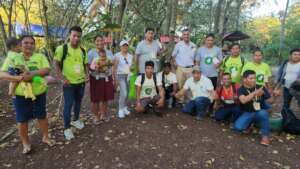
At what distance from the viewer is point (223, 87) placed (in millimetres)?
5879

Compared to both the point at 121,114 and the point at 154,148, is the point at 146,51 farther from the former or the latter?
the point at 154,148

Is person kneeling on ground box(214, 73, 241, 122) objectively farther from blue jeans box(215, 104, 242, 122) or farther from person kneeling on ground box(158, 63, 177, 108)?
person kneeling on ground box(158, 63, 177, 108)

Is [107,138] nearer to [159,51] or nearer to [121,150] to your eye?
[121,150]

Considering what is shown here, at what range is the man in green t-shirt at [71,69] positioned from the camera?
15.3 ft

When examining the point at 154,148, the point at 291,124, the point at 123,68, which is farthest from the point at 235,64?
the point at 154,148

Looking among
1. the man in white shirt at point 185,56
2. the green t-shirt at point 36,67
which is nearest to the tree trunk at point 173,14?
the man in white shirt at point 185,56

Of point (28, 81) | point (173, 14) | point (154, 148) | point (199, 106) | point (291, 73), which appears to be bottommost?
point (154, 148)

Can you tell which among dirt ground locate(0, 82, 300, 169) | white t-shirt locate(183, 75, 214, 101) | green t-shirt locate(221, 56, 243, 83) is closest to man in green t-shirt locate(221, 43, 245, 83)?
green t-shirt locate(221, 56, 243, 83)

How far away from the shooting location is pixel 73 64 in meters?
4.79

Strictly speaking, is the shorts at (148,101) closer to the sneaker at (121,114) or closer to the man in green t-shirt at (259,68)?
the sneaker at (121,114)

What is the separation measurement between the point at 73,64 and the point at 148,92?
6.07 feet

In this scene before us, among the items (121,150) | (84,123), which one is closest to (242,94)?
(121,150)

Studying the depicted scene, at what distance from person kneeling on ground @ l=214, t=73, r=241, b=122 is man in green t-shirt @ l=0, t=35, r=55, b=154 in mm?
3515

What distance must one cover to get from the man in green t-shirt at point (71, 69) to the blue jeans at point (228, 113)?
9.49ft
